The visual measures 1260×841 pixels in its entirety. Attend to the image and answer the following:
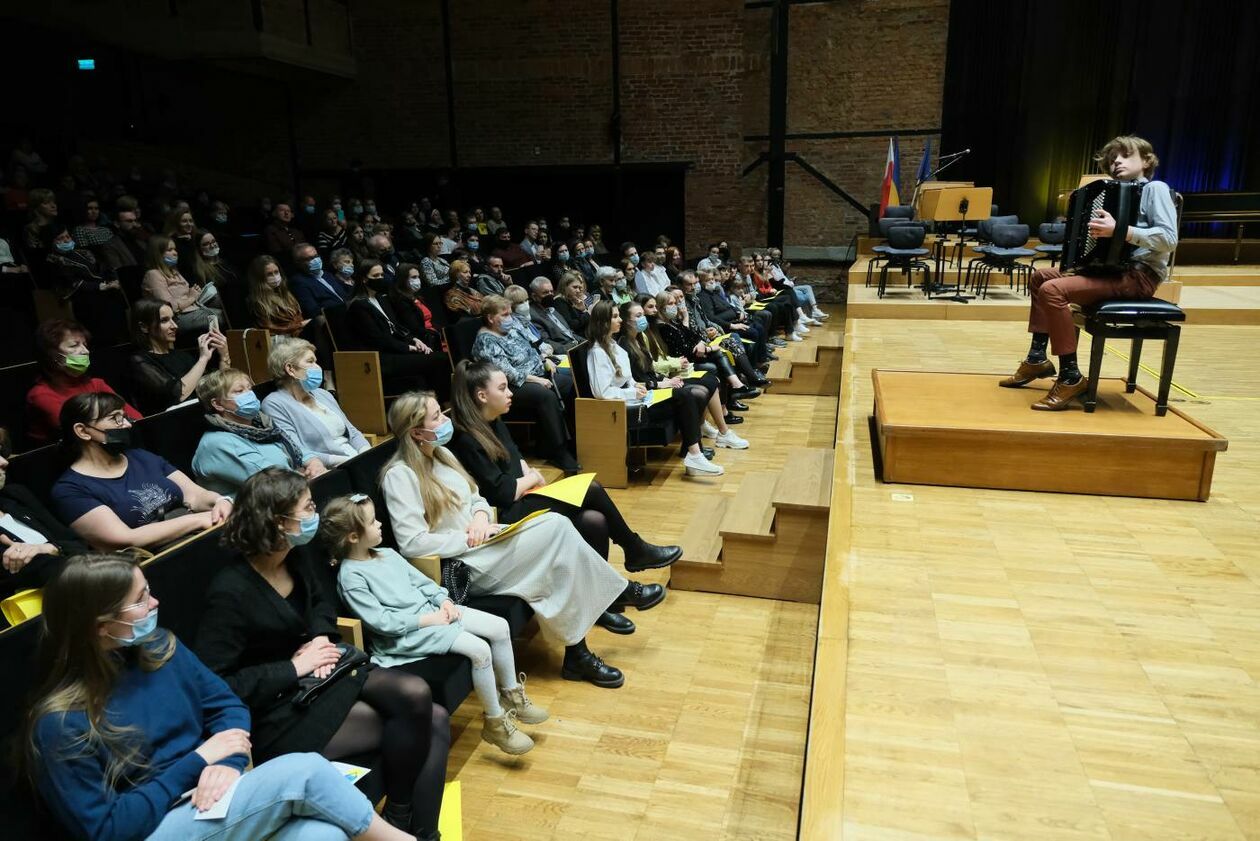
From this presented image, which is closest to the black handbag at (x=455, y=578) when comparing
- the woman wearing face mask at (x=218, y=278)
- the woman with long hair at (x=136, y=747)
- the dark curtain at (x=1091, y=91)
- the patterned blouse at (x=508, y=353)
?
the woman with long hair at (x=136, y=747)

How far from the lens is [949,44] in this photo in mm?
10945

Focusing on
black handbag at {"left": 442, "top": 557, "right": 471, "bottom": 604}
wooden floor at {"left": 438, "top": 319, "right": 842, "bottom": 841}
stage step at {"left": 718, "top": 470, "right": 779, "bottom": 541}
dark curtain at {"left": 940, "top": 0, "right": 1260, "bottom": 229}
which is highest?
dark curtain at {"left": 940, "top": 0, "right": 1260, "bottom": 229}

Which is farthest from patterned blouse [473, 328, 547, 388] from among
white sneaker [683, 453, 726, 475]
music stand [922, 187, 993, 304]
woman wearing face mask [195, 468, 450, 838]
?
music stand [922, 187, 993, 304]

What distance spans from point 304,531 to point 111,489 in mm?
882

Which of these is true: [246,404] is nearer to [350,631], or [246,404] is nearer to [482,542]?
[482,542]

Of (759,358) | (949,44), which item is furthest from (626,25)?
(759,358)

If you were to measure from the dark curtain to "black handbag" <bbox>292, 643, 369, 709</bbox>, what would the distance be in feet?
35.6

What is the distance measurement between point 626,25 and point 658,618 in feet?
32.6

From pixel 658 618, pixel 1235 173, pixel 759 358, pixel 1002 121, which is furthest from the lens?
pixel 1002 121

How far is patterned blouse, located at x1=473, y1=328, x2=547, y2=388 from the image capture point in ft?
15.9

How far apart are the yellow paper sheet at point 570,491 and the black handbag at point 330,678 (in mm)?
1148

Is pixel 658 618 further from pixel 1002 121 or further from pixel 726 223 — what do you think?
pixel 1002 121

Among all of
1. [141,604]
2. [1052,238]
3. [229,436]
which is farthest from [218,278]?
[1052,238]

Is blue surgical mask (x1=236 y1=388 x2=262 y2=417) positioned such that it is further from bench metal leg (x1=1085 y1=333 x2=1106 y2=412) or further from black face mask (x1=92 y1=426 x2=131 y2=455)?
bench metal leg (x1=1085 y1=333 x2=1106 y2=412)
